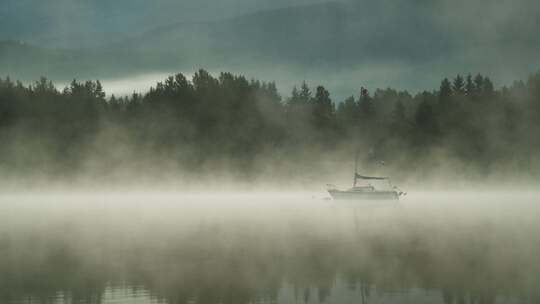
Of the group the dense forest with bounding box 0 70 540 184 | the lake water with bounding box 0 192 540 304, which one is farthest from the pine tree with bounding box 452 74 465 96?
the lake water with bounding box 0 192 540 304

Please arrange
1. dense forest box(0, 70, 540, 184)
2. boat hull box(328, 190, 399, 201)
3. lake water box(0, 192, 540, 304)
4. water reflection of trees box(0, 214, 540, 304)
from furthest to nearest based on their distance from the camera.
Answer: dense forest box(0, 70, 540, 184) < boat hull box(328, 190, 399, 201) < water reflection of trees box(0, 214, 540, 304) < lake water box(0, 192, 540, 304)

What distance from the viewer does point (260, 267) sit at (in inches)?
1304

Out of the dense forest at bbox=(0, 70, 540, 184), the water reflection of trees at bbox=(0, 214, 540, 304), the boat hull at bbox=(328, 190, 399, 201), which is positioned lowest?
the water reflection of trees at bbox=(0, 214, 540, 304)

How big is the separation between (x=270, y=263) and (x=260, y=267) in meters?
1.45

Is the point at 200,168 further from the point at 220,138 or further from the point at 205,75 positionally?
the point at 205,75

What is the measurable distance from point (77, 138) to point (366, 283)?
140262 millimetres

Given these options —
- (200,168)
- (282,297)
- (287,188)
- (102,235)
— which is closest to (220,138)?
(200,168)

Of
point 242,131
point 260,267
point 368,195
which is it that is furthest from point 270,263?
point 242,131

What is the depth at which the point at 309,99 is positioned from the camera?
182 metres

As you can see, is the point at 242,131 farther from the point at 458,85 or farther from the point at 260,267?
the point at 260,267

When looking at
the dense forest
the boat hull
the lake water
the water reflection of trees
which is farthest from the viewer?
the dense forest

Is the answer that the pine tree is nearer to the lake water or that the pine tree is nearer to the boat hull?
the boat hull

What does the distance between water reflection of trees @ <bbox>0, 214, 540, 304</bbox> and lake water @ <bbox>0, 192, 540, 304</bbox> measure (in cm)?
5

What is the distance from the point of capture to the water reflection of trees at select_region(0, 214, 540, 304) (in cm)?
2692
